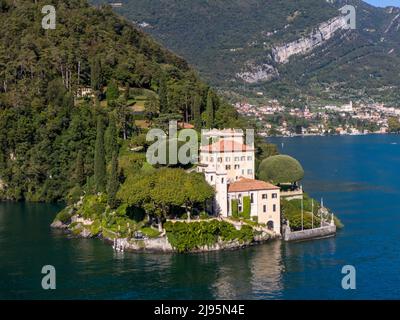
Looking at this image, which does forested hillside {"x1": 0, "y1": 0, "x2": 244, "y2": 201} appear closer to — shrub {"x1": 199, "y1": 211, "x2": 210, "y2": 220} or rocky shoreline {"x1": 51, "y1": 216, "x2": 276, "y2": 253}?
rocky shoreline {"x1": 51, "y1": 216, "x2": 276, "y2": 253}

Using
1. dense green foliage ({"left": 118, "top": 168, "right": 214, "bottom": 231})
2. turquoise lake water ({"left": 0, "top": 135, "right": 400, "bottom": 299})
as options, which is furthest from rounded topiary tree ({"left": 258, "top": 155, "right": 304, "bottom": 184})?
dense green foliage ({"left": 118, "top": 168, "right": 214, "bottom": 231})

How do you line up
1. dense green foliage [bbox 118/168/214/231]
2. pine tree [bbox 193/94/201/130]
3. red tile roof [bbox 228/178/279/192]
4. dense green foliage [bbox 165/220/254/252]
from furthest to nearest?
pine tree [bbox 193/94/201/130] < red tile roof [bbox 228/178/279/192] < dense green foliage [bbox 118/168/214/231] < dense green foliage [bbox 165/220/254/252]

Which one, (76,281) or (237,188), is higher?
(237,188)

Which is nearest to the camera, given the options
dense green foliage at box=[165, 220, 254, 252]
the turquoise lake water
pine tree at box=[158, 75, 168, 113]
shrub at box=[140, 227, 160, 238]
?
the turquoise lake water

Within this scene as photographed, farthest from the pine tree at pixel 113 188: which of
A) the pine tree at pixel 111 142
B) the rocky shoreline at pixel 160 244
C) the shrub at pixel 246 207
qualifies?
the shrub at pixel 246 207

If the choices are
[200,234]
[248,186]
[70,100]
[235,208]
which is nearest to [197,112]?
[70,100]

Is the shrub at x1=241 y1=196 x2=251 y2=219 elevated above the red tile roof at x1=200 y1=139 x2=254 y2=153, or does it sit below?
below
